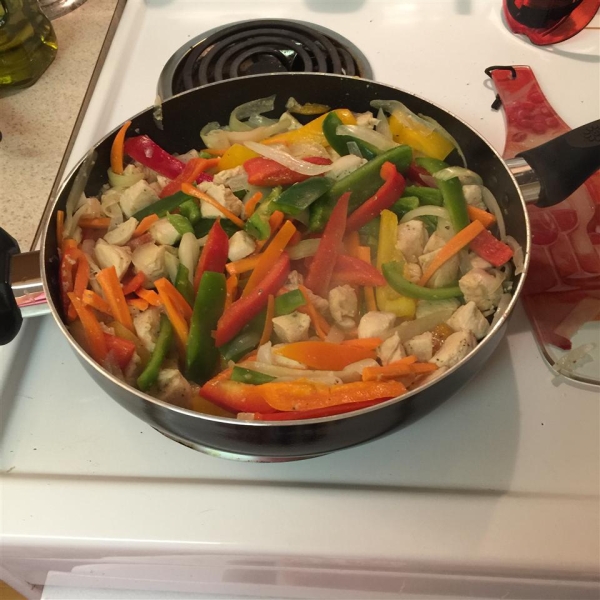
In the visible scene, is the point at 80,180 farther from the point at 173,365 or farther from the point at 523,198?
the point at 523,198

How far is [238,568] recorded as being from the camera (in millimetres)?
657

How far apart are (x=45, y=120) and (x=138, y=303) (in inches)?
19.3

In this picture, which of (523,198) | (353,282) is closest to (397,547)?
(353,282)

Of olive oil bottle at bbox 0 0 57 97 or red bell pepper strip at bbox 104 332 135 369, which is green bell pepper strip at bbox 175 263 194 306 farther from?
olive oil bottle at bbox 0 0 57 97

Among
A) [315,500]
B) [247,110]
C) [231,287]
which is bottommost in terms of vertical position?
[315,500]

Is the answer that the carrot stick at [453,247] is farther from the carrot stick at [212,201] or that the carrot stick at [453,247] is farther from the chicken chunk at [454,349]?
the carrot stick at [212,201]

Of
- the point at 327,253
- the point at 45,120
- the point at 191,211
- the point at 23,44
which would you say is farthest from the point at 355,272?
the point at 23,44

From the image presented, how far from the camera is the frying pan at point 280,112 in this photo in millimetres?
561

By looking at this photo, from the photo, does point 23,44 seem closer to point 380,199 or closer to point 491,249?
point 380,199

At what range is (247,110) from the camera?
36.5 inches

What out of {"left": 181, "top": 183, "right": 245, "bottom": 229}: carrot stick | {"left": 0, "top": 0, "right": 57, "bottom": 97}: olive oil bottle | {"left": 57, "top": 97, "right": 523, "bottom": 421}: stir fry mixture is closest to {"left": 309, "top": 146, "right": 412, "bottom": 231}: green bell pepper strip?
{"left": 57, "top": 97, "right": 523, "bottom": 421}: stir fry mixture

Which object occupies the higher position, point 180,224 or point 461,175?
point 461,175

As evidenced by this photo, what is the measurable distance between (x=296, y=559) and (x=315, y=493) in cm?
7

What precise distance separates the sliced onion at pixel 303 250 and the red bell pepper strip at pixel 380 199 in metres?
0.06
